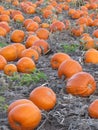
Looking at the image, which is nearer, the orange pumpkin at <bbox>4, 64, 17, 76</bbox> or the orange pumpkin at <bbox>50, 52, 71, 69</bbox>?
the orange pumpkin at <bbox>4, 64, 17, 76</bbox>

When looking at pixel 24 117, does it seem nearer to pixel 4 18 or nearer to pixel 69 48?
pixel 69 48

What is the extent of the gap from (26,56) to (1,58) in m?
0.40

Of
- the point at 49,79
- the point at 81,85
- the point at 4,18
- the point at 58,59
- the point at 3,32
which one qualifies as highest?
the point at 81,85

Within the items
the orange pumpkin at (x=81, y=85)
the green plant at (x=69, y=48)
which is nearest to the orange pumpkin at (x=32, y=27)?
the green plant at (x=69, y=48)

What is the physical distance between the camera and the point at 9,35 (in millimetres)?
7293

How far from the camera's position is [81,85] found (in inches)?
165

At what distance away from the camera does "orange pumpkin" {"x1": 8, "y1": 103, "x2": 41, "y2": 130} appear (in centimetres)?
346

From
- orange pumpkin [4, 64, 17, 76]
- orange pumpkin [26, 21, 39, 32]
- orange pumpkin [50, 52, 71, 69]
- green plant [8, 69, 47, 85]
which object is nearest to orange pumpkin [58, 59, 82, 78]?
green plant [8, 69, 47, 85]

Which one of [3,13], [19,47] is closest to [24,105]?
[19,47]

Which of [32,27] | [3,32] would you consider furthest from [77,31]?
[3,32]

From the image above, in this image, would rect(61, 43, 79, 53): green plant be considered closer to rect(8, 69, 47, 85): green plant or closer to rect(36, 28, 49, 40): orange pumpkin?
rect(36, 28, 49, 40): orange pumpkin

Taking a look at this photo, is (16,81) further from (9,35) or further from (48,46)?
(9,35)

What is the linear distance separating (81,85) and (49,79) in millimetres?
757

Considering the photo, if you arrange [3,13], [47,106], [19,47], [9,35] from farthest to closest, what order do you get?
[3,13] < [9,35] < [19,47] < [47,106]
